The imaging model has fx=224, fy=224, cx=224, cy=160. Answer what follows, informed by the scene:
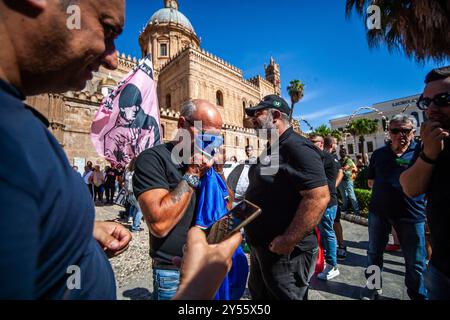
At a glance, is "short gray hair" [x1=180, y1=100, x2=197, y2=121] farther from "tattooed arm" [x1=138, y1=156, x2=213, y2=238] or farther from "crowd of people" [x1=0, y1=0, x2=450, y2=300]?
"tattooed arm" [x1=138, y1=156, x2=213, y2=238]

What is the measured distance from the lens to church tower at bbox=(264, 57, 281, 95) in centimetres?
4500

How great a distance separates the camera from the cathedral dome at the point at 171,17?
122 ft

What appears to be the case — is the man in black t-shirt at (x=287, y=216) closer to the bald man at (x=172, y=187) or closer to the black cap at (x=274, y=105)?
the black cap at (x=274, y=105)

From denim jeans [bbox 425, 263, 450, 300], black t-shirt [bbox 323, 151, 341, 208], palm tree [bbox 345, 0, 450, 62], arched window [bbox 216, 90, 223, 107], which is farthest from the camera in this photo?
arched window [bbox 216, 90, 223, 107]

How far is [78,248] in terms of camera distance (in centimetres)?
74

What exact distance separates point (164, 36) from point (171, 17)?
12.9 ft

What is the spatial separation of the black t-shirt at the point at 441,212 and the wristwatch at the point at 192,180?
1.67 m

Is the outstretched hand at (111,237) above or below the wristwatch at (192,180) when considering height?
below

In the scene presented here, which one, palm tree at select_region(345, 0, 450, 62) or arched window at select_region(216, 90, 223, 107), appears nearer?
palm tree at select_region(345, 0, 450, 62)

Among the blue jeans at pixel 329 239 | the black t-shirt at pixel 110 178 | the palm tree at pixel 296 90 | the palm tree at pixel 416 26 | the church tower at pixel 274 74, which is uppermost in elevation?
the church tower at pixel 274 74

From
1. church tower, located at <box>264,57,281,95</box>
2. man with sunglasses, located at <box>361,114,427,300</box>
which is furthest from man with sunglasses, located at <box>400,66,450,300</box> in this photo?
church tower, located at <box>264,57,281,95</box>

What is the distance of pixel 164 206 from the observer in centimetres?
156

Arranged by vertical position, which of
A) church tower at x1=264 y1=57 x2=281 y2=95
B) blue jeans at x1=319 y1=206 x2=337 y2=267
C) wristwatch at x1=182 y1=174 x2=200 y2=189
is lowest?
blue jeans at x1=319 y1=206 x2=337 y2=267

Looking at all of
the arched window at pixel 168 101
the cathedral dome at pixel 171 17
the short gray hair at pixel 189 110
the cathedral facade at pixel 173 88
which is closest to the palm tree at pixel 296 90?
the cathedral facade at pixel 173 88
